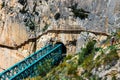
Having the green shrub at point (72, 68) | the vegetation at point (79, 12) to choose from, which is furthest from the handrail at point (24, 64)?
the green shrub at point (72, 68)

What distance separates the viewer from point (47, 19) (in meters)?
38.3

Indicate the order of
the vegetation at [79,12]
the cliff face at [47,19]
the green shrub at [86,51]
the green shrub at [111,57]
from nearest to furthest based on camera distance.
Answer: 1. the green shrub at [111,57]
2. the green shrub at [86,51]
3. the cliff face at [47,19]
4. the vegetation at [79,12]

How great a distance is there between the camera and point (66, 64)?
30.7m

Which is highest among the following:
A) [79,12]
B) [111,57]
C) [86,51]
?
[79,12]

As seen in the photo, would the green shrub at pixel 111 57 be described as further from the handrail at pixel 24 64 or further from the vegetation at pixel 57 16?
the vegetation at pixel 57 16

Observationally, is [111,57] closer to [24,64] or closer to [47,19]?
[24,64]

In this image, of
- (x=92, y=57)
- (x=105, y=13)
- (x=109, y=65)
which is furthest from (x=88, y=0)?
(x=109, y=65)

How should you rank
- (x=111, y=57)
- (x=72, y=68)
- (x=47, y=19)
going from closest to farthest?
(x=111, y=57)
(x=72, y=68)
(x=47, y=19)

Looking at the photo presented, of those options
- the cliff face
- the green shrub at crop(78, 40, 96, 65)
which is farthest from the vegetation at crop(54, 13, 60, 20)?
the green shrub at crop(78, 40, 96, 65)

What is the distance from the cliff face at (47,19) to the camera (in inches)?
1335

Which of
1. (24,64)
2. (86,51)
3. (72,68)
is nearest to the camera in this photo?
(72,68)

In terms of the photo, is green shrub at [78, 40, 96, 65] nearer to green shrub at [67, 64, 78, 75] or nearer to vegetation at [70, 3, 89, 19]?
green shrub at [67, 64, 78, 75]

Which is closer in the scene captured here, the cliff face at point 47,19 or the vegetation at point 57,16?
the cliff face at point 47,19

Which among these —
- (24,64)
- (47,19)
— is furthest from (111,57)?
(47,19)
